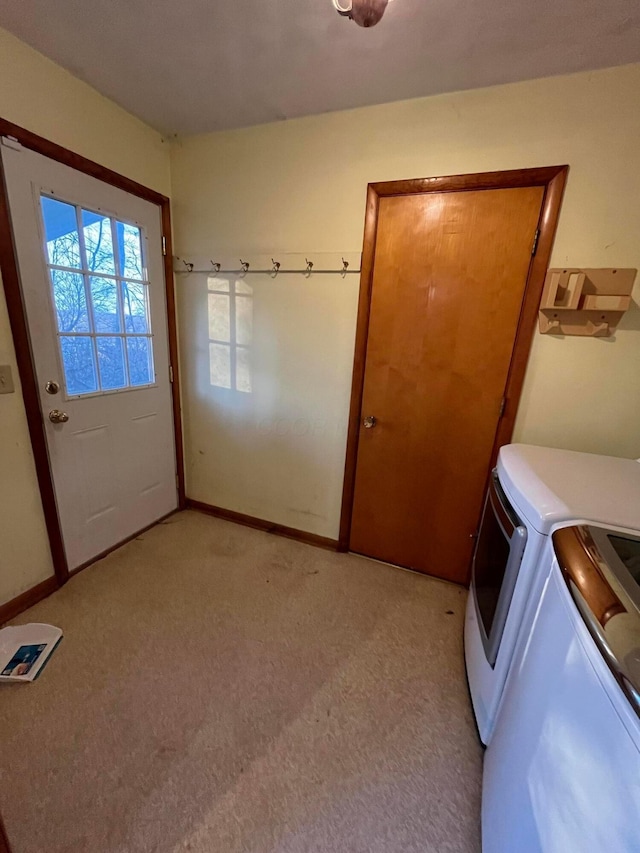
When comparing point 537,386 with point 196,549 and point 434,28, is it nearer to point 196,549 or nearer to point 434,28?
point 434,28

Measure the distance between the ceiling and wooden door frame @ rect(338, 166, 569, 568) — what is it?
361 mm

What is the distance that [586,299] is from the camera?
4.89 feet

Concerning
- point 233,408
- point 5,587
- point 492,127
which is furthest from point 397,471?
point 5,587

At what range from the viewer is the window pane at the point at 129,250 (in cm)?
191

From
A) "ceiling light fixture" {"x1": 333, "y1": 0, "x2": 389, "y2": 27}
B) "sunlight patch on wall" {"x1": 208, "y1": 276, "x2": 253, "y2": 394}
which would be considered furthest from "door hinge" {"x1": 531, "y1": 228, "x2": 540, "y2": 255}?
"sunlight patch on wall" {"x1": 208, "y1": 276, "x2": 253, "y2": 394}

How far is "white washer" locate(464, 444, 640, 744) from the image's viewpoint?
97 cm

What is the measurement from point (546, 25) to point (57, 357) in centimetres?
235

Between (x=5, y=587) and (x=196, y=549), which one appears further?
(x=196, y=549)

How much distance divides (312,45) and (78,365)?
1730 millimetres

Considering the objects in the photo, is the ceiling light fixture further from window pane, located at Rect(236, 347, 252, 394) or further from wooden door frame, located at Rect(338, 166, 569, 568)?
window pane, located at Rect(236, 347, 252, 394)

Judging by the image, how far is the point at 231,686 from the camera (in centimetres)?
140

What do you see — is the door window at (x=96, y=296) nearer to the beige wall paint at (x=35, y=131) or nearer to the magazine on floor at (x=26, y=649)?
the beige wall paint at (x=35, y=131)

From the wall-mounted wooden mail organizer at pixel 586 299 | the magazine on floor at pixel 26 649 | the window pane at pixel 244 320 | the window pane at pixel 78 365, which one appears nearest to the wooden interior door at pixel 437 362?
the wall-mounted wooden mail organizer at pixel 586 299

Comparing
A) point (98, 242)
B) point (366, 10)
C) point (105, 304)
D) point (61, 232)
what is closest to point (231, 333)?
point (105, 304)
